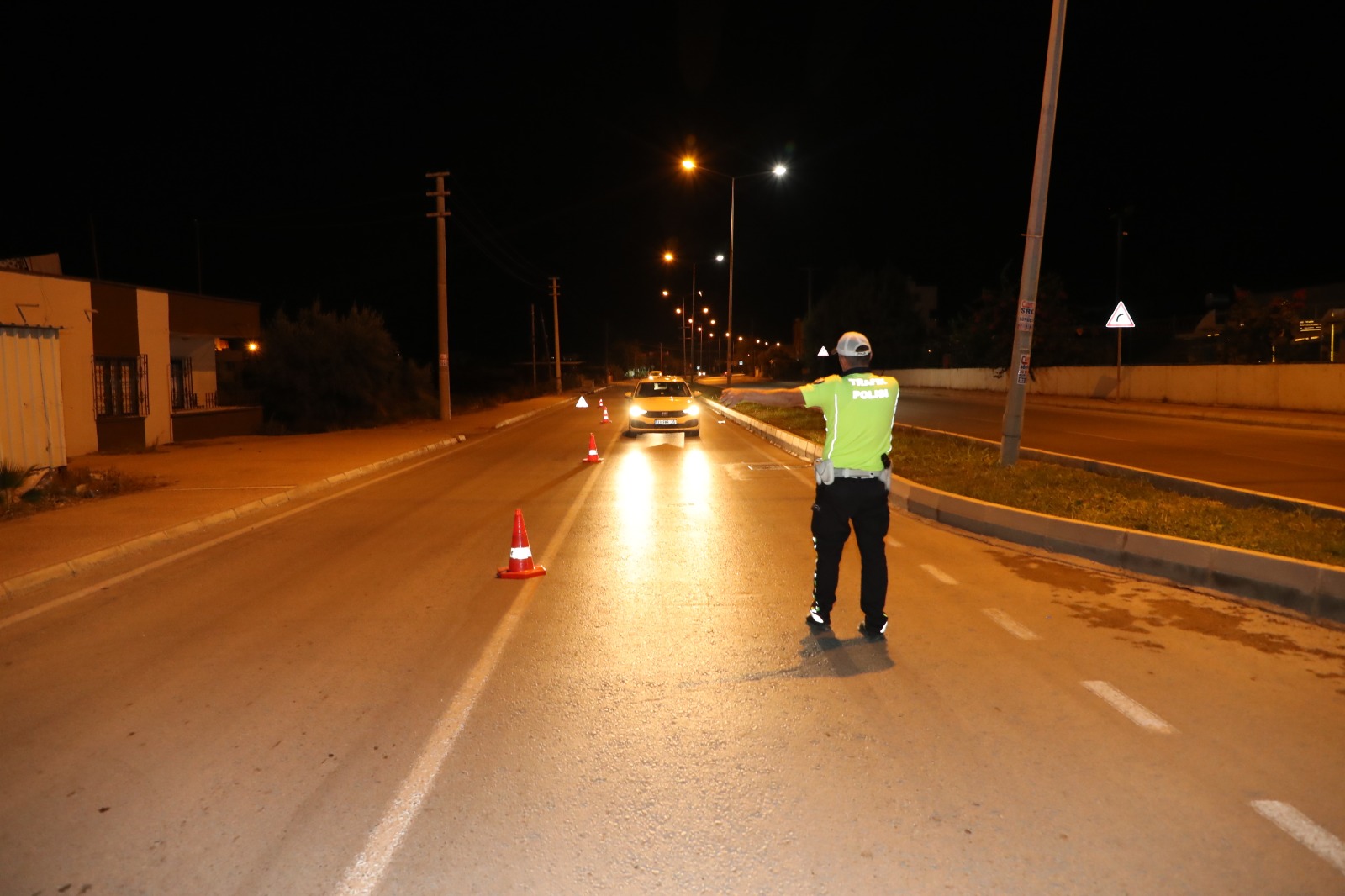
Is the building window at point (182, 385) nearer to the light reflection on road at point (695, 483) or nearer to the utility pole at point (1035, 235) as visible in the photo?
the light reflection on road at point (695, 483)

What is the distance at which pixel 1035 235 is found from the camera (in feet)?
45.2

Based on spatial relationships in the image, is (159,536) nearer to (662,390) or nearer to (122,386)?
(122,386)

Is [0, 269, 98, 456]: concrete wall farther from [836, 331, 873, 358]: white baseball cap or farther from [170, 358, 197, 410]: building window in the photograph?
[836, 331, 873, 358]: white baseball cap

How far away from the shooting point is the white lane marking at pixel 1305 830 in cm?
367

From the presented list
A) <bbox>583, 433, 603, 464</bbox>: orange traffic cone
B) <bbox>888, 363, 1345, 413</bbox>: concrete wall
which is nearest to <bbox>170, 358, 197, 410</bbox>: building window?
<bbox>583, 433, 603, 464</bbox>: orange traffic cone

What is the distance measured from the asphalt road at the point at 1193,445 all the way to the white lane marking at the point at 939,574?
20.0 feet

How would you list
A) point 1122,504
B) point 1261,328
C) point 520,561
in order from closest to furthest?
1. point 520,561
2. point 1122,504
3. point 1261,328

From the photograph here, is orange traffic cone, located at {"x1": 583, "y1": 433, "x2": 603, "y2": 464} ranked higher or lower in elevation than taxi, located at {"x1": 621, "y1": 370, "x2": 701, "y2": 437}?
lower

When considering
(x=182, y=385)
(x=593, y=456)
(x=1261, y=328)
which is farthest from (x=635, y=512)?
(x=1261, y=328)

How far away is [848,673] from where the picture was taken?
19.3 ft

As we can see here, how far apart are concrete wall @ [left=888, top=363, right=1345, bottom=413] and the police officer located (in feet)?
82.8

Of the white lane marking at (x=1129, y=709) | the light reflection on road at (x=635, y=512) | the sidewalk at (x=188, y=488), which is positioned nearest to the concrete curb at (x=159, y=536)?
the sidewalk at (x=188, y=488)

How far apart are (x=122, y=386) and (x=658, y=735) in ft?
69.3

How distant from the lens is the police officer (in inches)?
254
